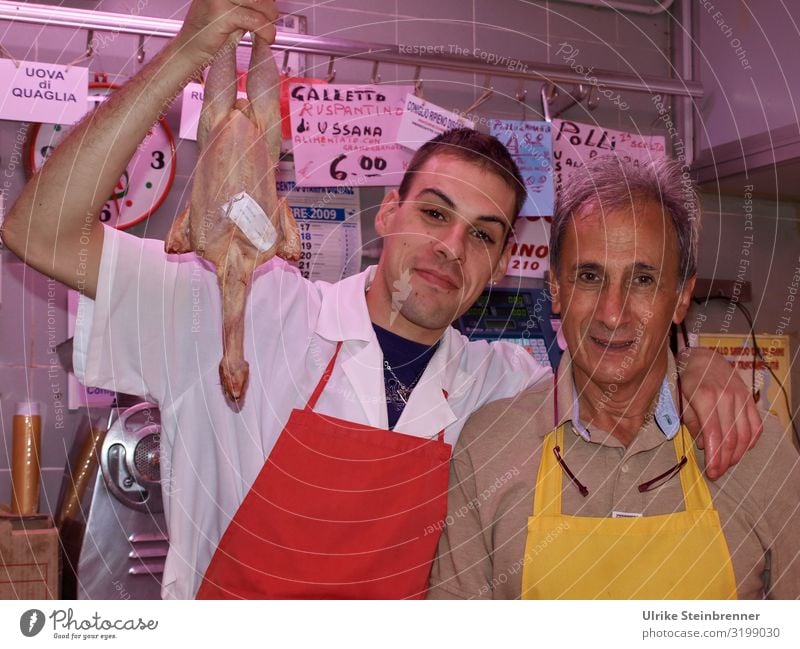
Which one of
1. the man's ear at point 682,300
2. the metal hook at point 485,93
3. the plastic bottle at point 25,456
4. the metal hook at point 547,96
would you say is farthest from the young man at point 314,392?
the metal hook at point 547,96

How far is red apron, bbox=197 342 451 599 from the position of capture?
4.49 ft

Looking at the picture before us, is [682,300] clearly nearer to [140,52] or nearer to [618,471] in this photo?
[618,471]

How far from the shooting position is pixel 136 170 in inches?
80.4

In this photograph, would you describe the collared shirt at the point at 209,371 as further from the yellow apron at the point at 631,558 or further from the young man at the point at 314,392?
the yellow apron at the point at 631,558

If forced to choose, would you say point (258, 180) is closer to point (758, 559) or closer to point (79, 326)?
point (79, 326)

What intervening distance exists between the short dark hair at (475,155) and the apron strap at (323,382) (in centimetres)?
29

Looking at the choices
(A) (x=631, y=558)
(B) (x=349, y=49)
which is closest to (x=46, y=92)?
(B) (x=349, y=49)

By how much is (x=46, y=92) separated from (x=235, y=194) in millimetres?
855

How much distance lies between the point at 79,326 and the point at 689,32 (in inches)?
75.0

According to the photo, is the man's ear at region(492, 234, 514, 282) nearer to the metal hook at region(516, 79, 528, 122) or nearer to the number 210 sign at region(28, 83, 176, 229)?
the metal hook at region(516, 79, 528, 122)

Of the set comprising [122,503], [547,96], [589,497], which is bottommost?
[122,503]

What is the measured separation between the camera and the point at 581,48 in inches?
97.5

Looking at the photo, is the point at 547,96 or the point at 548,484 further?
the point at 547,96
